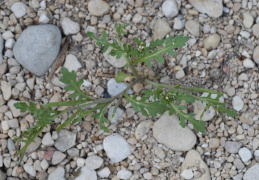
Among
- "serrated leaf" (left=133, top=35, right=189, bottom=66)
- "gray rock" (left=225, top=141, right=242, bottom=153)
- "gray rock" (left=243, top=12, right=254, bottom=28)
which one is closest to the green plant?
"serrated leaf" (left=133, top=35, right=189, bottom=66)

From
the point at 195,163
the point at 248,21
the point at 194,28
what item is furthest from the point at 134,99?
the point at 248,21

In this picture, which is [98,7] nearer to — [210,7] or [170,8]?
[170,8]

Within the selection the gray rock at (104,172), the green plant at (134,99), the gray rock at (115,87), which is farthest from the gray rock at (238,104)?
the gray rock at (104,172)

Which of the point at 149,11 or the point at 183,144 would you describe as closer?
the point at 183,144

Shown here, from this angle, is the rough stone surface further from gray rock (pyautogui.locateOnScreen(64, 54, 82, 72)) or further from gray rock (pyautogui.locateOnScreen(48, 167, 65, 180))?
gray rock (pyautogui.locateOnScreen(48, 167, 65, 180))

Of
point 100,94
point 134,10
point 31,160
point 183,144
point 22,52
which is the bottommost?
point 31,160

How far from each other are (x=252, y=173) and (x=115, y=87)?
59.6 inches

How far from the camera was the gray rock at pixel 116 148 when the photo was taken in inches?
137

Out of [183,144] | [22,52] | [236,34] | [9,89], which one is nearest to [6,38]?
[22,52]

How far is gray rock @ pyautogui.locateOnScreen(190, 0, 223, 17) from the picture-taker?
3.67m

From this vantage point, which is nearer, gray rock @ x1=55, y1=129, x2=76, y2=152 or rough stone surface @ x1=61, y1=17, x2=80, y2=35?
gray rock @ x1=55, y1=129, x2=76, y2=152

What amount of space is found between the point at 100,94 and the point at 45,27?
34.5 inches

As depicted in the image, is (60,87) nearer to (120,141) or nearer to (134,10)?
(120,141)

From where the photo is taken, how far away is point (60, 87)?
12.0 feet
